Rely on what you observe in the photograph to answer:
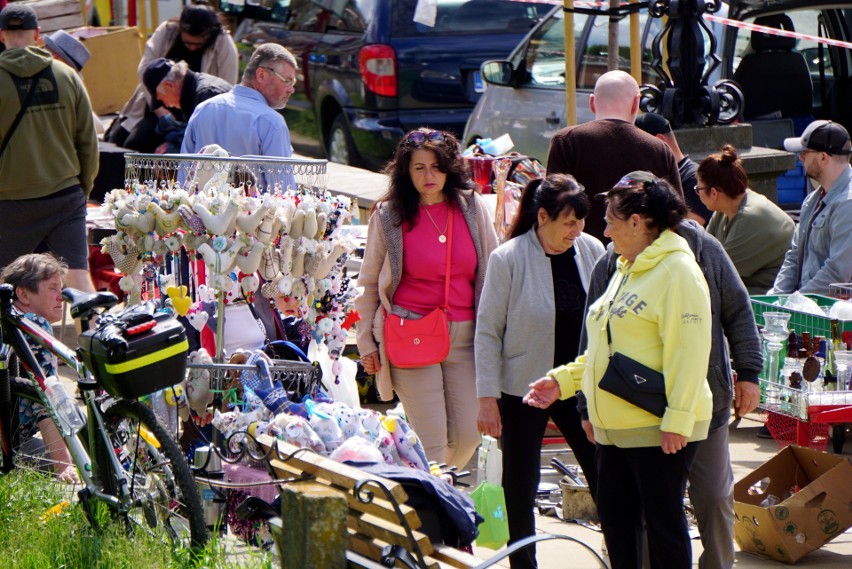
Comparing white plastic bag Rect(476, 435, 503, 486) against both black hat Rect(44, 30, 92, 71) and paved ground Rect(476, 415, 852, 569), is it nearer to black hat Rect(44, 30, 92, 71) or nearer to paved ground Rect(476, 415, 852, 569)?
paved ground Rect(476, 415, 852, 569)

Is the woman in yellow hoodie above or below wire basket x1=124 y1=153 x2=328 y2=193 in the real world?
below

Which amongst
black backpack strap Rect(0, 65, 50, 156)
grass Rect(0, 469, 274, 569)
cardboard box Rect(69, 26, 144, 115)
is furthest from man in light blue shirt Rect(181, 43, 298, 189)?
cardboard box Rect(69, 26, 144, 115)

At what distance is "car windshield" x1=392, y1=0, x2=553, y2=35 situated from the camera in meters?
11.7

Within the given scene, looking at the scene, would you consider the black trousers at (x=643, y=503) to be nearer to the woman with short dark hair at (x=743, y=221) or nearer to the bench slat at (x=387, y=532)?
the bench slat at (x=387, y=532)

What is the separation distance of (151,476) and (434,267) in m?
1.54

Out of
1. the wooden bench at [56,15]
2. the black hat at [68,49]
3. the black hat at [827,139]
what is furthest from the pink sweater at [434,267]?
the wooden bench at [56,15]

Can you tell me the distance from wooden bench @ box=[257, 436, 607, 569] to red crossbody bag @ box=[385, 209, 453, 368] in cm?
132

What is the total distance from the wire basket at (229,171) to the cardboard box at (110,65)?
320 inches

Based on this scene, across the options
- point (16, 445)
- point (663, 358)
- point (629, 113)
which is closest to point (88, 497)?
point (16, 445)

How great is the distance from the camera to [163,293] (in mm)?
5180

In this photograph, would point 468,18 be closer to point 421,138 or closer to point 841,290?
point 841,290

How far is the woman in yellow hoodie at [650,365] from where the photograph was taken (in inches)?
164

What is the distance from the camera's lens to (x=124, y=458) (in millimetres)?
4742

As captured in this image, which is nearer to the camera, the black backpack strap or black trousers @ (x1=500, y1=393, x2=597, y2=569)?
black trousers @ (x1=500, y1=393, x2=597, y2=569)
